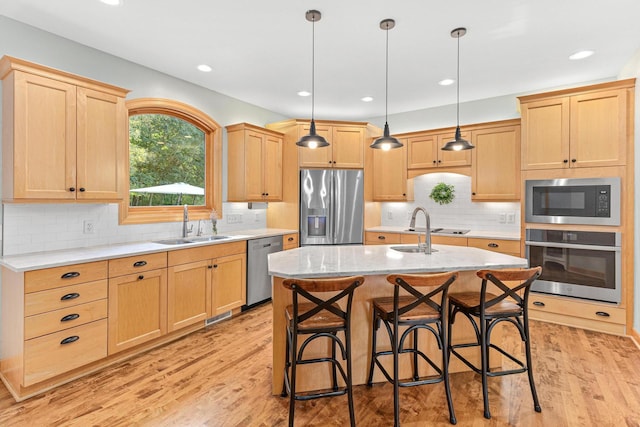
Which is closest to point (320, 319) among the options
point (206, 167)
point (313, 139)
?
point (313, 139)

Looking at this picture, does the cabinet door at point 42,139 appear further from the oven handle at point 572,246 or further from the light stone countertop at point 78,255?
the oven handle at point 572,246

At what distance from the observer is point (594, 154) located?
3416 mm

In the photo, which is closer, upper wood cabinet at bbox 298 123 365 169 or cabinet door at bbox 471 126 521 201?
cabinet door at bbox 471 126 521 201

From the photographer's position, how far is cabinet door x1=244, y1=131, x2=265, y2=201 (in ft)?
14.4

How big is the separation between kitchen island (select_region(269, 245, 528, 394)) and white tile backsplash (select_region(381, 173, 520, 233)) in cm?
215

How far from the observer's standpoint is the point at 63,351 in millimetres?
2383

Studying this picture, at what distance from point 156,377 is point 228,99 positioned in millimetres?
3469

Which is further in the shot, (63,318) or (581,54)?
(581,54)

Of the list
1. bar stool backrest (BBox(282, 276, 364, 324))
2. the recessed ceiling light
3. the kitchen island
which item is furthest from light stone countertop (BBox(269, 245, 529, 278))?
the recessed ceiling light

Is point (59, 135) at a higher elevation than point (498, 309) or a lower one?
higher

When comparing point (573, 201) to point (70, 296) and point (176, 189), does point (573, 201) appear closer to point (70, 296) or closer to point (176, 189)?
point (176, 189)

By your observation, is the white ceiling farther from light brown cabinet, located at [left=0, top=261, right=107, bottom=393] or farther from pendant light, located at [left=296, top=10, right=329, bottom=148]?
light brown cabinet, located at [left=0, top=261, right=107, bottom=393]

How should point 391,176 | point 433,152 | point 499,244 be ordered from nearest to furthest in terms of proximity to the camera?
point 499,244
point 433,152
point 391,176

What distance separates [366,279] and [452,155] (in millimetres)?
3002
